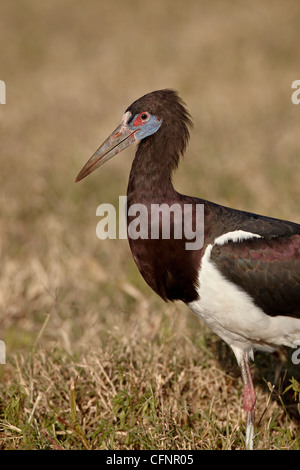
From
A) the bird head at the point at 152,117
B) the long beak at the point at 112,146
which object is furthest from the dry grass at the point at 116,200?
the bird head at the point at 152,117

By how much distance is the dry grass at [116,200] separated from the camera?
382 centimetres

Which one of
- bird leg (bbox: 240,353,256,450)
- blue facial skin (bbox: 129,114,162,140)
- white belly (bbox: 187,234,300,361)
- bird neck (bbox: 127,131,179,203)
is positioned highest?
blue facial skin (bbox: 129,114,162,140)

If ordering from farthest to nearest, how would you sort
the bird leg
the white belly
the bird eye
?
the bird eye
the bird leg
the white belly

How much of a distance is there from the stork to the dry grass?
1.33ft

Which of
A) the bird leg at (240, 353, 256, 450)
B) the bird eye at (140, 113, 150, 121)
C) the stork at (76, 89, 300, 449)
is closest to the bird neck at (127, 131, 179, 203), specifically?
the stork at (76, 89, 300, 449)

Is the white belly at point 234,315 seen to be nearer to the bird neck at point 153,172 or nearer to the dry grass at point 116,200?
the dry grass at point 116,200

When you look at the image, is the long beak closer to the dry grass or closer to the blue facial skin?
the blue facial skin

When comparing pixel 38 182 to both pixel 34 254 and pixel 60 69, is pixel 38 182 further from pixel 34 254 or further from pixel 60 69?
pixel 60 69

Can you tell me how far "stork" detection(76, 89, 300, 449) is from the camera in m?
3.54

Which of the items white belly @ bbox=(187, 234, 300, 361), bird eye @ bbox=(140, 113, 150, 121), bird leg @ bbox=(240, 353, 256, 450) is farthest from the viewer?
bird eye @ bbox=(140, 113, 150, 121)

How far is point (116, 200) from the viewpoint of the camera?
7527mm

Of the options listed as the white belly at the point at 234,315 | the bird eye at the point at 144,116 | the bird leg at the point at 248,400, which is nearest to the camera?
the white belly at the point at 234,315

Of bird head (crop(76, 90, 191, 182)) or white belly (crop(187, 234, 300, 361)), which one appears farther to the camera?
bird head (crop(76, 90, 191, 182))
